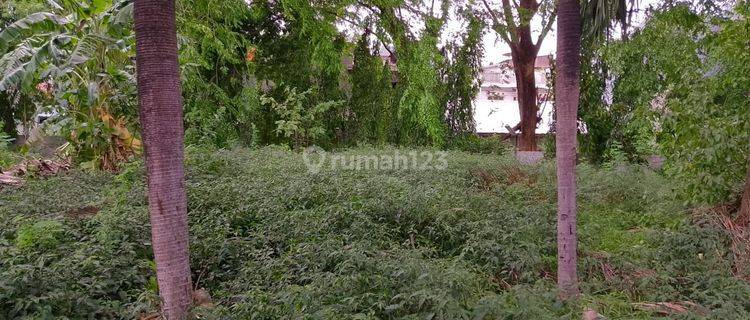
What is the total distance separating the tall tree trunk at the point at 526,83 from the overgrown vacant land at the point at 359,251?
736 cm

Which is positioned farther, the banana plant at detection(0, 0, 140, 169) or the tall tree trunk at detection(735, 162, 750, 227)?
the banana plant at detection(0, 0, 140, 169)

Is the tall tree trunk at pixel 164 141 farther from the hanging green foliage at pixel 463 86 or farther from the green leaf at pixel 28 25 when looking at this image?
the hanging green foliage at pixel 463 86

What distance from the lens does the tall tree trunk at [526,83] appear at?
564 inches

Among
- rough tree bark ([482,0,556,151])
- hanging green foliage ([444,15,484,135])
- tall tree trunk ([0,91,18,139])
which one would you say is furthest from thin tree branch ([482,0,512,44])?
tall tree trunk ([0,91,18,139])

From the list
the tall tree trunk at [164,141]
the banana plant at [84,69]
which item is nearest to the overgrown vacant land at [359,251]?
the tall tree trunk at [164,141]

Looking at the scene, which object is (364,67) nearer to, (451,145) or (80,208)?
(451,145)

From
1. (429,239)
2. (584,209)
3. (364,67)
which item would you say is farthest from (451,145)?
(429,239)

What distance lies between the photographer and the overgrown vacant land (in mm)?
3502

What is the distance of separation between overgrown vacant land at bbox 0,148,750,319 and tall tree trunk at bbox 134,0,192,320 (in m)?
0.22

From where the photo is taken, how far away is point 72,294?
3.46 meters

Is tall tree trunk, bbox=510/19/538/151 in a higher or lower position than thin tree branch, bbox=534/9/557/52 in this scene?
lower

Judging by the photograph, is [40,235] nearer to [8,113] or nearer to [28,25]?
[28,25]

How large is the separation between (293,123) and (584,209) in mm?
7658

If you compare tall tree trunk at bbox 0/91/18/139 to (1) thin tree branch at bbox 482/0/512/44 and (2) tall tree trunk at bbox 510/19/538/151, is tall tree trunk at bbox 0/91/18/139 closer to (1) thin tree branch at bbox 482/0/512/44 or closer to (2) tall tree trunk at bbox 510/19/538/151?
(1) thin tree branch at bbox 482/0/512/44
